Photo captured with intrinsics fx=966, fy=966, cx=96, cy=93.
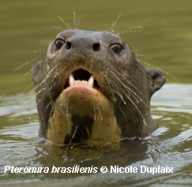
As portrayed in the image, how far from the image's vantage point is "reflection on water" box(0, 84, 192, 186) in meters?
6.75

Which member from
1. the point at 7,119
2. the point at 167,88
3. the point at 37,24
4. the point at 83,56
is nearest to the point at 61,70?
the point at 83,56

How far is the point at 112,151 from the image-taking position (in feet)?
24.1

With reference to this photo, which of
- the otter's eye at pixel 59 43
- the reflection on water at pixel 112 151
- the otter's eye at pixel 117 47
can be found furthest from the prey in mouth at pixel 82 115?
the otter's eye at pixel 117 47

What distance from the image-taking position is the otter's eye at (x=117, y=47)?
23.5 feet

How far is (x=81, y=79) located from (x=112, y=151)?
86cm

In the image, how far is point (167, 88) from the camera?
10.2 meters

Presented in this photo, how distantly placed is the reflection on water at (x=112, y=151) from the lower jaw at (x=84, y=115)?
0.13m

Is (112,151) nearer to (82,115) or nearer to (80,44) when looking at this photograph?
(82,115)

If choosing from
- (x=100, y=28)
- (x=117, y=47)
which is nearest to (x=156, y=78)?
(x=117, y=47)

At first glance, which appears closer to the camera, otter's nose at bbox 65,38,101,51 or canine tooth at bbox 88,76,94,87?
otter's nose at bbox 65,38,101,51

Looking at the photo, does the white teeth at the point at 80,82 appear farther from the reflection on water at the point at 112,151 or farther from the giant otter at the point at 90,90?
the reflection on water at the point at 112,151

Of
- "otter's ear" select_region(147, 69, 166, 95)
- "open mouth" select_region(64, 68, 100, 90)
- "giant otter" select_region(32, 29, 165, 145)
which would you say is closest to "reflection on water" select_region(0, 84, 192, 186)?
"giant otter" select_region(32, 29, 165, 145)

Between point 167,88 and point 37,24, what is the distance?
4.66 meters

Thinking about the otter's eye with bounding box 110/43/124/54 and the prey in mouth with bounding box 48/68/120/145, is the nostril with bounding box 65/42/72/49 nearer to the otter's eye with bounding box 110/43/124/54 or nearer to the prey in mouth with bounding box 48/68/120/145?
the prey in mouth with bounding box 48/68/120/145
